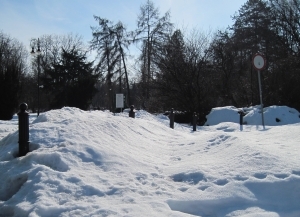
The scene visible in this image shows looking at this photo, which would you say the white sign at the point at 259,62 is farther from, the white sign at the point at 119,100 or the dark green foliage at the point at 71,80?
the dark green foliage at the point at 71,80

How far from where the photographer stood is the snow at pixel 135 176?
11.3 feet

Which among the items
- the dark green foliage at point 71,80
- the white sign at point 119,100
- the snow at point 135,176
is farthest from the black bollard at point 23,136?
the dark green foliage at point 71,80

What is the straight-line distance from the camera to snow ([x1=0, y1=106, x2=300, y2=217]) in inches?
136

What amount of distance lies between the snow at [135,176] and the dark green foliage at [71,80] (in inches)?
1220

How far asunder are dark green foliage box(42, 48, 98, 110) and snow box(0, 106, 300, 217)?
30991 millimetres

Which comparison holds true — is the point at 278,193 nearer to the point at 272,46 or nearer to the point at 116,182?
the point at 116,182

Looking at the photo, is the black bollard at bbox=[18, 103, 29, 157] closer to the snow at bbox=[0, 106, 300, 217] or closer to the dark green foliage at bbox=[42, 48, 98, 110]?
the snow at bbox=[0, 106, 300, 217]

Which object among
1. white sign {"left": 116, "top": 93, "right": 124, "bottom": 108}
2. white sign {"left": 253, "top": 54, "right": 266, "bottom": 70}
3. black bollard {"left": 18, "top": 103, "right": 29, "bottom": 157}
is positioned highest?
white sign {"left": 253, "top": 54, "right": 266, "bottom": 70}

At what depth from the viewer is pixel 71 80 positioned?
4034 cm

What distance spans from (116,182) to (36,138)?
209cm

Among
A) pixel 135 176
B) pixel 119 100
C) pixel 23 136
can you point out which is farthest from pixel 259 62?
pixel 23 136

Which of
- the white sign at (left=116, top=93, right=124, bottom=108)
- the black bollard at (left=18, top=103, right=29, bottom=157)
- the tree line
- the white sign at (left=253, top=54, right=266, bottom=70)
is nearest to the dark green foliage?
the tree line

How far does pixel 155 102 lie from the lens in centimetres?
2362

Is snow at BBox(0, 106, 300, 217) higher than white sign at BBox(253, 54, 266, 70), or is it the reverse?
white sign at BBox(253, 54, 266, 70)
